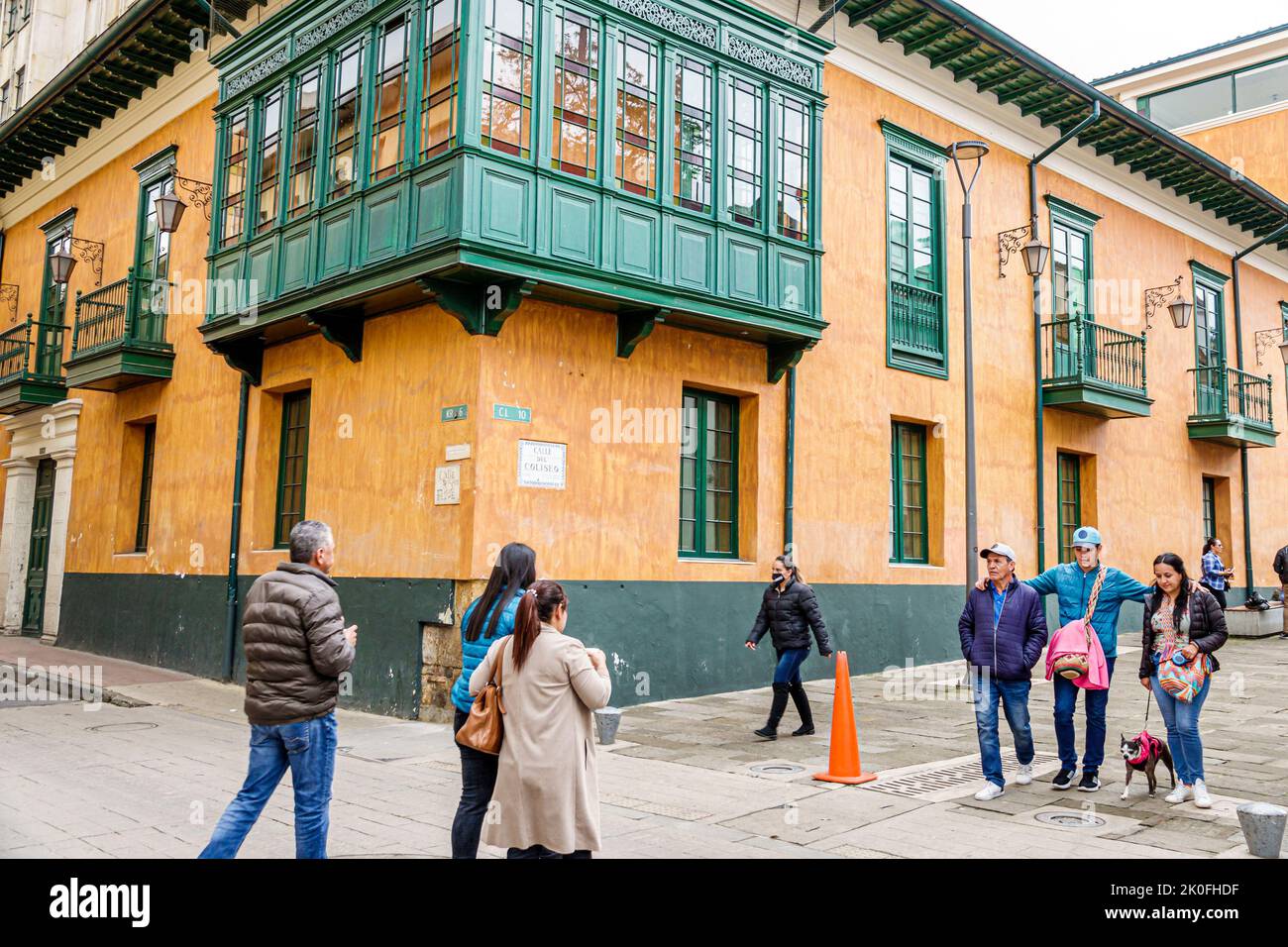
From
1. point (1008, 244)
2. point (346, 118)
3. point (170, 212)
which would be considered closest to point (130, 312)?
point (170, 212)

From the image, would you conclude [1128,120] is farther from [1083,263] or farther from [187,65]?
[187,65]

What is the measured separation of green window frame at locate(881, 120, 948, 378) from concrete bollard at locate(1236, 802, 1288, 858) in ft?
33.8

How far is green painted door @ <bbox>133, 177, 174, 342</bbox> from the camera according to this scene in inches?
661

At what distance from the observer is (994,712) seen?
295 inches

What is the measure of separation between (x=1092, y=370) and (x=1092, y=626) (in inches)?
479

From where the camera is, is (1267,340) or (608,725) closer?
(608,725)

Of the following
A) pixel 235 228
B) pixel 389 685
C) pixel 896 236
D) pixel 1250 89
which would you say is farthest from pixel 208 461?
pixel 1250 89

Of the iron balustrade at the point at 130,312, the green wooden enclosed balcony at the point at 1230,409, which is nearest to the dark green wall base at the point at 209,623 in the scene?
the iron balustrade at the point at 130,312

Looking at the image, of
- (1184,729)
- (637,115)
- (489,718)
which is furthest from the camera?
(637,115)

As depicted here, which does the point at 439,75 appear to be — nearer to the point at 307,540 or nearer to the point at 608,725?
the point at 608,725

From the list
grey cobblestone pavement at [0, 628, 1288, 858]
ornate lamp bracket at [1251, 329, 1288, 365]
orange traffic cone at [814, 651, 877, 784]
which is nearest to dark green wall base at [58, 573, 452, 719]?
grey cobblestone pavement at [0, 628, 1288, 858]

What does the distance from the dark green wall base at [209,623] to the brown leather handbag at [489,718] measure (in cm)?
628

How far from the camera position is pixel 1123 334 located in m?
19.3
